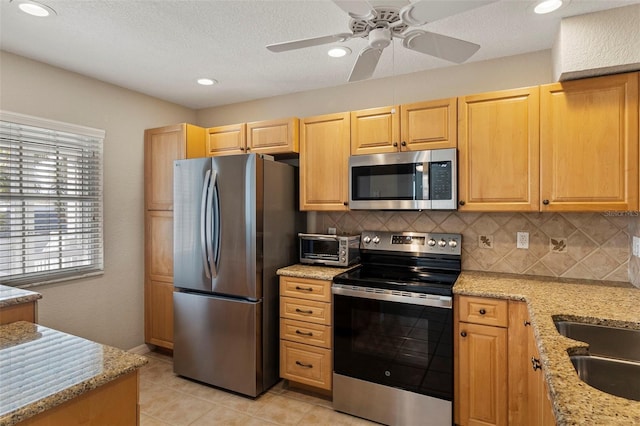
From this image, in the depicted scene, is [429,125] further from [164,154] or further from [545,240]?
[164,154]

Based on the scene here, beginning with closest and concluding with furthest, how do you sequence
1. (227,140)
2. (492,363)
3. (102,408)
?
(102,408) < (492,363) < (227,140)

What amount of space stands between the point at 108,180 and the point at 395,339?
107 inches

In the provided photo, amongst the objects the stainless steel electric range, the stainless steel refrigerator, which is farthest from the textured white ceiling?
the stainless steel electric range

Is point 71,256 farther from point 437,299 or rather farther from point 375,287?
point 437,299

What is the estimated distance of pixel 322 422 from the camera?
236 cm

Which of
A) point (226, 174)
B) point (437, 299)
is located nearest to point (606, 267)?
point (437, 299)

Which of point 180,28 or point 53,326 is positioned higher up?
point 180,28

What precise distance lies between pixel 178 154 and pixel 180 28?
128 centimetres

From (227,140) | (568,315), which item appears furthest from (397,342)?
(227,140)

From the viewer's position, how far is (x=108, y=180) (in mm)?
3098

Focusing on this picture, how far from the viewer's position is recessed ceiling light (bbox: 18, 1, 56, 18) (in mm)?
1883

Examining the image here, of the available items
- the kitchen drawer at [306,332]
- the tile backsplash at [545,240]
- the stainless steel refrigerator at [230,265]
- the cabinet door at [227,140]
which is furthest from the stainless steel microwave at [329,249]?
the cabinet door at [227,140]

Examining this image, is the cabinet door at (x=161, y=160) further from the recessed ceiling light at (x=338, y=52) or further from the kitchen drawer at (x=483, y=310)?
the kitchen drawer at (x=483, y=310)

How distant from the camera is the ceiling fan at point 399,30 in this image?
51.3 inches
